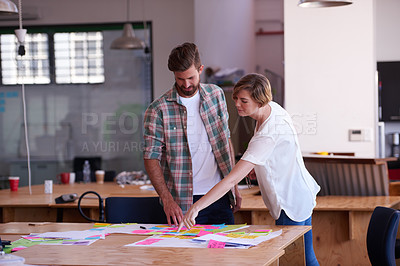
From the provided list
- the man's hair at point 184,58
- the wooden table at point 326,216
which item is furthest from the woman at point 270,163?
the wooden table at point 326,216

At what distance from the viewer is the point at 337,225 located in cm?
433

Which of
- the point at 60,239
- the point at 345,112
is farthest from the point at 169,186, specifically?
the point at 345,112

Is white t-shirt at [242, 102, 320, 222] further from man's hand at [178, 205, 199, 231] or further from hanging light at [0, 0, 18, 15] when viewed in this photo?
hanging light at [0, 0, 18, 15]

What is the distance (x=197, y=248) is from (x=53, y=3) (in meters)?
6.82

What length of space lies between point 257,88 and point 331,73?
9.32 feet

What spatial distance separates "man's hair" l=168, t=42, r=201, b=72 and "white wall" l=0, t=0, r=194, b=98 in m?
5.15

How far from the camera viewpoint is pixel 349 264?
4.31 m

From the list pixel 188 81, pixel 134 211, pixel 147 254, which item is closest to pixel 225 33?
pixel 134 211

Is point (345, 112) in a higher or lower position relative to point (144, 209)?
higher

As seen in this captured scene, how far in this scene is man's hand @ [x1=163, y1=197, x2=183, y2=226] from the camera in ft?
10.2

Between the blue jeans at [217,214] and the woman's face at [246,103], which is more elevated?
the woman's face at [246,103]

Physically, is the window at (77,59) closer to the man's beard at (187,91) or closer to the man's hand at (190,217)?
the man's beard at (187,91)

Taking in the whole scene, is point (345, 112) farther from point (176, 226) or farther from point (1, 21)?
point (1, 21)

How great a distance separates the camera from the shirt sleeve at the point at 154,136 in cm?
336
